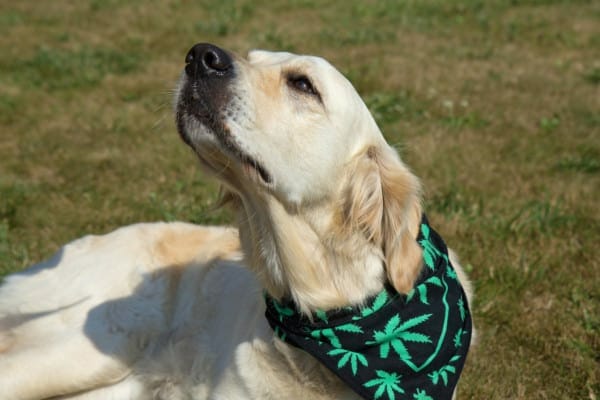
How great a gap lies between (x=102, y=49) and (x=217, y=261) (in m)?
6.86

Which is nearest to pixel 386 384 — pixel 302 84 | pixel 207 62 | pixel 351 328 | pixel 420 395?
pixel 420 395

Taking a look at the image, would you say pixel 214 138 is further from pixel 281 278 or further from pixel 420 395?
pixel 420 395

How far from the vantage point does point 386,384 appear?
2.84 metres

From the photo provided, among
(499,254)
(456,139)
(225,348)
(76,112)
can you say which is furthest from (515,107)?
(225,348)

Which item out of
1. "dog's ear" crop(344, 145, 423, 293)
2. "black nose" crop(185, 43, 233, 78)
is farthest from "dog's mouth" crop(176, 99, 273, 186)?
"dog's ear" crop(344, 145, 423, 293)

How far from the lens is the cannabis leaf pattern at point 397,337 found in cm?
285

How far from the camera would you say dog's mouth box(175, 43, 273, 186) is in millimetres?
2617

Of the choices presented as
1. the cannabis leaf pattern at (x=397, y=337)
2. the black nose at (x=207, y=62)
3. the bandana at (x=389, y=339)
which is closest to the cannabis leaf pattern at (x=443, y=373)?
the bandana at (x=389, y=339)

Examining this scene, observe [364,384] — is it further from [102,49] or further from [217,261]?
[102,49]

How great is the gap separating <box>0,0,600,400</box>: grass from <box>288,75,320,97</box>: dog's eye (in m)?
0.73

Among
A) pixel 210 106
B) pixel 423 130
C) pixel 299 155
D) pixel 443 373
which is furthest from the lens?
pixel 423 130

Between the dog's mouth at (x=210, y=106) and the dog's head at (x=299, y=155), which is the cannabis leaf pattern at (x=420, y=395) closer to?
the dog's head at (x=299, y=155)

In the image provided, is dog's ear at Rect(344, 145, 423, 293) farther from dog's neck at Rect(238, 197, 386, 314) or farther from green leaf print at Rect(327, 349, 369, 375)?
green leaf print at Rect(327, 349, 369, 375)

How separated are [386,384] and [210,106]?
1316 millimetres
